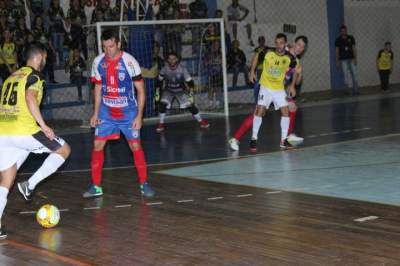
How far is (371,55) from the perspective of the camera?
95.9 ft

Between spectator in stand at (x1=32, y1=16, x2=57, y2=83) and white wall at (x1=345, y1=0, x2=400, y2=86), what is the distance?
13.3 metres

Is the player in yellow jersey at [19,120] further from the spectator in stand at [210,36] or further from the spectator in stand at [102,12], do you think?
the spectator in stand at [210,36]

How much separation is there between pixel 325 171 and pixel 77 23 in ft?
39.7

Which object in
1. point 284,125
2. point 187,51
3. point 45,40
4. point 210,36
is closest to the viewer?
point 284,125

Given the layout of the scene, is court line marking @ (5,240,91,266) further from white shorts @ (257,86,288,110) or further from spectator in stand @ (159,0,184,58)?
spectator in stand @ (159,0,184,58)

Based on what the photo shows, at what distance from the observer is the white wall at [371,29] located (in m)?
28.6

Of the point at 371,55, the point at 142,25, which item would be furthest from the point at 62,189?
the point at 371,55

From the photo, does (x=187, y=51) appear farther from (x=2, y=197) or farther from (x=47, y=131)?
(x=2, y=197)

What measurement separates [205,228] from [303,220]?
3.33 feet

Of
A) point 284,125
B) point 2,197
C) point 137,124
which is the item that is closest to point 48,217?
point 2,197

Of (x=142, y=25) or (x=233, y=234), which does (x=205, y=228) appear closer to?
(x=233, y=234)

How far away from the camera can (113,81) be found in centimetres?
881

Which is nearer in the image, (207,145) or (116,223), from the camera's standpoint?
(116,223)

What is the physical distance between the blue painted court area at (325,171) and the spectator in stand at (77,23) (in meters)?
9.91
